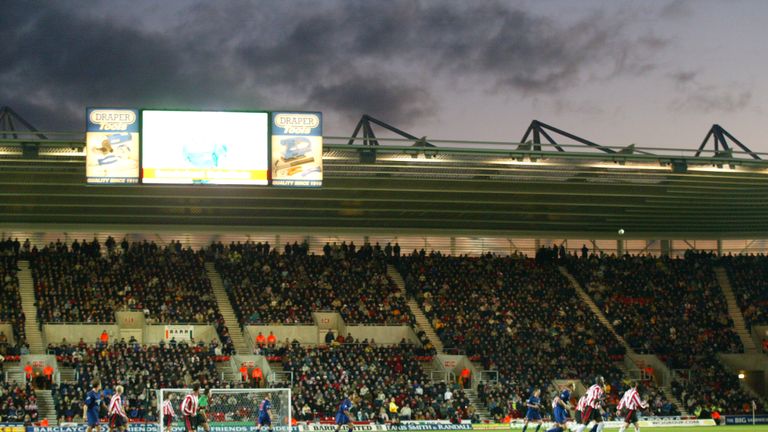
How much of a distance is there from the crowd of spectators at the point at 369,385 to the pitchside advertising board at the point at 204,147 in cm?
977

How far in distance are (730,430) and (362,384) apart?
15303mm

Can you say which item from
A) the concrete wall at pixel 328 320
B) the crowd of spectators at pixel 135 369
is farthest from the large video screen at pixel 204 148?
the concrete wall at pixel 328 320

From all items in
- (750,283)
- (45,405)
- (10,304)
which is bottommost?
(45,405)

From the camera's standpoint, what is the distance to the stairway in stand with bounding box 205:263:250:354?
159 ft

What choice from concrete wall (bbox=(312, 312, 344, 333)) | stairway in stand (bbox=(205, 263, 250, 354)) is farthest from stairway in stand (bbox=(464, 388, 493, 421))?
stairway in stand (bbox=(205, 263, 250, 354))

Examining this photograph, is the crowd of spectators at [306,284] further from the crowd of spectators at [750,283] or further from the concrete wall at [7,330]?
the crowd of spectators at [750,283]

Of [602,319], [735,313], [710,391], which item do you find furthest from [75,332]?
[735,313]

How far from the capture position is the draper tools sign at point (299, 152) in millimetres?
38562

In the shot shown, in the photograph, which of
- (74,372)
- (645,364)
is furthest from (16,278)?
(645,364)

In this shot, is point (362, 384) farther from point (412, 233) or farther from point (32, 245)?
point (32, 245)

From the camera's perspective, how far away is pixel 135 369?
42.5 metres

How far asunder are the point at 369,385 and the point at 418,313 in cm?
897

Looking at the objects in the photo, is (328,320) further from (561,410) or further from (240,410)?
(561,410)

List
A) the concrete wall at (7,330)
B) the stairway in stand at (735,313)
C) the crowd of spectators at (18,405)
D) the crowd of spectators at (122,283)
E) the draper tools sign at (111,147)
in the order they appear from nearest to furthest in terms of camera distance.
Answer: the draper tools sign at (111,147), the crowd of spectators at (18,405), the concrete wall at (7,330), the crowd of spectators at (122,283), the stairway in stand at (735,313)
